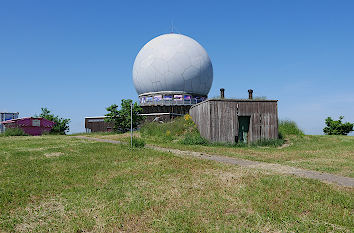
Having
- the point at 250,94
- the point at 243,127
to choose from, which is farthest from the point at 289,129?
the point at 243,127

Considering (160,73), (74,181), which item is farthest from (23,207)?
(160,73)

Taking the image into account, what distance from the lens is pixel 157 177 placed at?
8.01m

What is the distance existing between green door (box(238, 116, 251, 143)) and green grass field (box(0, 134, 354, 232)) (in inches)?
406

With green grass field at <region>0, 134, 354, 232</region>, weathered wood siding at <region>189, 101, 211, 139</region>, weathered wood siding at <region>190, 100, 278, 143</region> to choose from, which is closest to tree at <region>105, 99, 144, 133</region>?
weathered wood siding at <region>189, 101, 211, 139</region>

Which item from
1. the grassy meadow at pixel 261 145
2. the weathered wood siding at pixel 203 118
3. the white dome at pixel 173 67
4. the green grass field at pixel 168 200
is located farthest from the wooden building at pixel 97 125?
the green grass field at pixel 168 200

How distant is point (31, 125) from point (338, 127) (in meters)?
36.1

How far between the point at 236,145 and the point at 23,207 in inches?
571

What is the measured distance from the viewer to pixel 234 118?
1919 centimetres

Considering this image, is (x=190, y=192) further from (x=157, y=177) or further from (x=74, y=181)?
(x=74, y=181)

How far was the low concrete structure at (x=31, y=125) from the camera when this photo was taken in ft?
105

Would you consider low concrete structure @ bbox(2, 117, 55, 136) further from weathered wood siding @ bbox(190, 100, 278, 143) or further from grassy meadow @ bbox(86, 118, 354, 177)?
weathered wood siding @ bbox(190, 100, 278, 143)

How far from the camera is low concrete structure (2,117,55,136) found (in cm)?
3208

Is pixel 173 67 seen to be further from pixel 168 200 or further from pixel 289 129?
pixel 168 200

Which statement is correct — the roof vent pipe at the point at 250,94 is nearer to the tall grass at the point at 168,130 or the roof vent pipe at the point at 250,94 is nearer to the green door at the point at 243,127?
the green door at the point at 243,127
